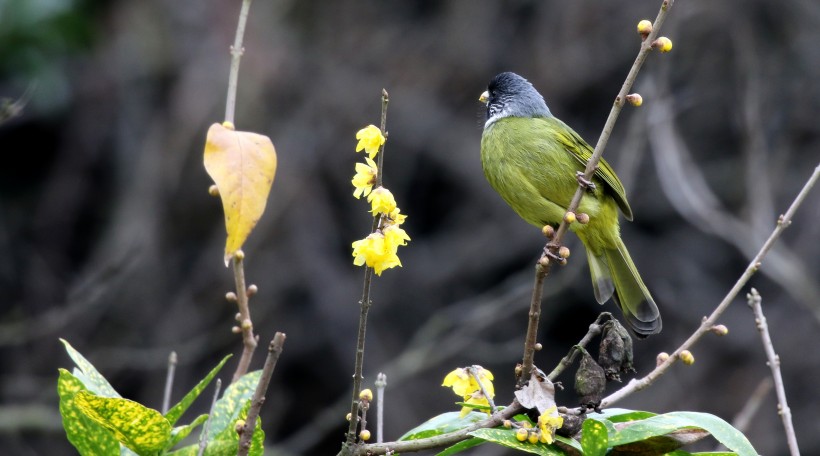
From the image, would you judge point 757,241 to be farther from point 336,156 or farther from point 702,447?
point 336,156

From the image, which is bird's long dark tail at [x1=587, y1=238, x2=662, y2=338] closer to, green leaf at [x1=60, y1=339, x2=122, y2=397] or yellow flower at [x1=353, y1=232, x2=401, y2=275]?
yellow flower at [x1=353, y1=232, x2=401, y2=275]

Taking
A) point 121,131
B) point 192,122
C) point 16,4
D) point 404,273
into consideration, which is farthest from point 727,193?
point 16,4

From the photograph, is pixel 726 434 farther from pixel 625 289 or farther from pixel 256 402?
pixel 625 289

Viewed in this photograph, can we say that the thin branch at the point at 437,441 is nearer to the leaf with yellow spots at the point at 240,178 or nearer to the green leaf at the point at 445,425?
the green leaf at the point at 445,425

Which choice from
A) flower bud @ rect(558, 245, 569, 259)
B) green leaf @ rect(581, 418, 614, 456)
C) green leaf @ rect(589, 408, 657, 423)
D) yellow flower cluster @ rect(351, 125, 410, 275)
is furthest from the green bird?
yellow flower cluster @ rect(351, 125, 410, 275)

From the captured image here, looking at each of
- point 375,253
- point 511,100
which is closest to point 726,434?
point 375,253

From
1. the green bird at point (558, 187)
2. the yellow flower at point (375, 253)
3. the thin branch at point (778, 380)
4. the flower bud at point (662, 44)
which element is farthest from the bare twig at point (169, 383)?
the green bird at point (558, 187)

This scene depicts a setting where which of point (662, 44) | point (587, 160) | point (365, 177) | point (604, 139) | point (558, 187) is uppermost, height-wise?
point (587, 160)

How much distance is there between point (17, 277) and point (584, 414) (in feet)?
21.0

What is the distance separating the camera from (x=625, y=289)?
3568 millimetres

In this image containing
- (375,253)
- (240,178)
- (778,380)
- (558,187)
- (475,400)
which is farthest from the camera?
(558,187)

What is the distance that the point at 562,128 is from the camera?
3.97 meters

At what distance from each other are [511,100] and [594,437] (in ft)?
7.53

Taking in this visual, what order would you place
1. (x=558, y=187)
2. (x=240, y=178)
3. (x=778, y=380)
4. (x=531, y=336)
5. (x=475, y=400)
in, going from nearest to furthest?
1. (x=240, y=178)
2. (x=531, y=336)
3. (x=475, y=400)
4. (x=778, y=380)
5. (x=558, y=187)
